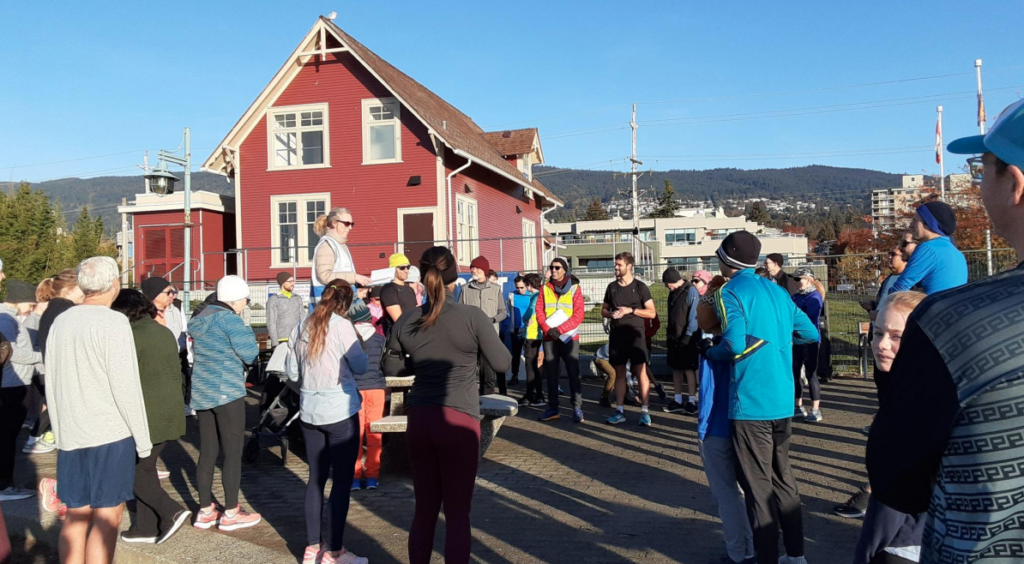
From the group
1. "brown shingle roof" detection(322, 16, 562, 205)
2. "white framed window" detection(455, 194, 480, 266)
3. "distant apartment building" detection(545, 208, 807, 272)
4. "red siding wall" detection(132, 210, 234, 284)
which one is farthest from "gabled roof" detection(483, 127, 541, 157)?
"distant apartment building" detection(545, 208, 807, 272)

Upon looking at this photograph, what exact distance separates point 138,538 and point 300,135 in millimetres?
22035

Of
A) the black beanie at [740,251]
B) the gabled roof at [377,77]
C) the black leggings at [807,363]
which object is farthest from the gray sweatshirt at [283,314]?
the gabled roof at [377,77]

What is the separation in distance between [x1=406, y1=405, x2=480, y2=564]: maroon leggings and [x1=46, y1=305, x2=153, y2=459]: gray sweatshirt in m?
1.80

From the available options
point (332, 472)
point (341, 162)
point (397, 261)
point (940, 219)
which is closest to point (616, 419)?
point (397, 261)

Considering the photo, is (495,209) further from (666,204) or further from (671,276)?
(666,204)

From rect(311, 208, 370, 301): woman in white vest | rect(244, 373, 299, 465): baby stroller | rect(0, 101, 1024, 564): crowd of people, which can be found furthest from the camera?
rect(244, 373, 299, 465): baby stroller

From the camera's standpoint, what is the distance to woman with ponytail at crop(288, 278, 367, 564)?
196 inches

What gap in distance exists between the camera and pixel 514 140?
105 ft

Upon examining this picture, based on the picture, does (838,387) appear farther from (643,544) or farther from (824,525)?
(643,544)

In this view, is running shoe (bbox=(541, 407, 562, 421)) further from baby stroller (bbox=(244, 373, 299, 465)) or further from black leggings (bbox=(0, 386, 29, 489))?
black leggings (bbox=(0, 386, 29, 489))

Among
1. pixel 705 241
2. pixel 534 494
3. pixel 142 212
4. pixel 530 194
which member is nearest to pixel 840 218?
pixel 705 241

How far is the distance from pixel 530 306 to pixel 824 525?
675cm

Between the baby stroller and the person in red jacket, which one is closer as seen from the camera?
the baby stroller

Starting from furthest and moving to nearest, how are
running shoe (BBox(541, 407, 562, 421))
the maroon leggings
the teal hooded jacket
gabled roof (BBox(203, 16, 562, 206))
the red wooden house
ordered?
the red wooden house, gabled roof (BBox(203, 16, 562, 206)), running shoe (BBox(541, 407, 562, 421)), the teal hooded jacket, the maroon leggings
